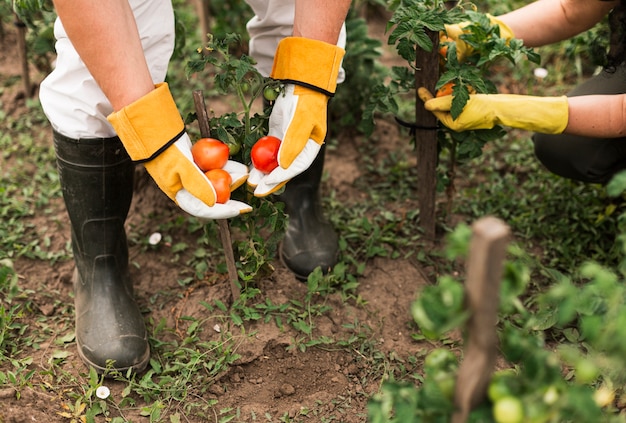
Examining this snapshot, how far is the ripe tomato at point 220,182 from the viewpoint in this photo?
1.63 m

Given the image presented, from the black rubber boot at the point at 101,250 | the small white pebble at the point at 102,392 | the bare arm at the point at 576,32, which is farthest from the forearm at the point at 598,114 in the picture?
the small white pebble at the point at 102,392

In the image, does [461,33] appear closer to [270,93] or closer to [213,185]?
[270,93]

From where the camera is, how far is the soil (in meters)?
1.77

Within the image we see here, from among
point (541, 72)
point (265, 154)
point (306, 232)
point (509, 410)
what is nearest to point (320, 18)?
point (265, 154)

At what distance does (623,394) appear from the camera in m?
1.71

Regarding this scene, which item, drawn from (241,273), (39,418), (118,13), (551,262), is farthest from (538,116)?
(39,418)

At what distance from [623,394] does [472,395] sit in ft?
2.98

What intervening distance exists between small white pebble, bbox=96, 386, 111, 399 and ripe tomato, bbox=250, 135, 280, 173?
0.74 meters

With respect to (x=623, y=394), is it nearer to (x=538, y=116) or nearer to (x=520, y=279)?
(x=538, y=116)

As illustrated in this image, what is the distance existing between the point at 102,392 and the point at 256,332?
460 millimetres

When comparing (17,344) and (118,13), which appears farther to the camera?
(17,344)

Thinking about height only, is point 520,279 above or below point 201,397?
above

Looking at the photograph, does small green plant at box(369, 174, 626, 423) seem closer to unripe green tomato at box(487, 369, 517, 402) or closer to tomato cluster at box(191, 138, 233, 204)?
unripe green tomato at box(487, 369, 517, 402)

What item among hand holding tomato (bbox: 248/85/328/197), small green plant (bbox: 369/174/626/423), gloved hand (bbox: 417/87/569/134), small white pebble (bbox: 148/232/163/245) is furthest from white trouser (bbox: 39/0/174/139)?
small green plant (bbox: 369/174/626/423)
